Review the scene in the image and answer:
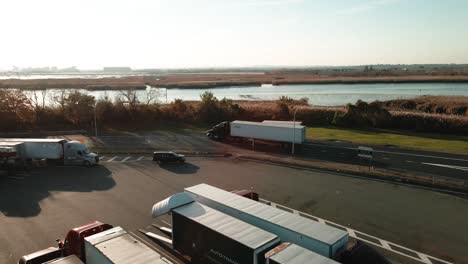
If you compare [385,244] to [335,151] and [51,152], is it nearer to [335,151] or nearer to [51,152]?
[335,151]

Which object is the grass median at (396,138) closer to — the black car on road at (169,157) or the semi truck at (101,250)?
the black car on road at (169,157)

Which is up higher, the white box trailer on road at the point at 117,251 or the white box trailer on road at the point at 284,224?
the white box trailer on road at the point at 284,224

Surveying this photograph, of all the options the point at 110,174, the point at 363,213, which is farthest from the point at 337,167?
the point at 110,174

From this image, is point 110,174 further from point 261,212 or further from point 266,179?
point 261,212

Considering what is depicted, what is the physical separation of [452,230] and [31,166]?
4075 centimetres

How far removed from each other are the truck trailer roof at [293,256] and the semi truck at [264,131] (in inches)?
1240

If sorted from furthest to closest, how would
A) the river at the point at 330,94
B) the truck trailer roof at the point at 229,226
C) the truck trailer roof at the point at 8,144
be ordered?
the river at the point at 330,94
the truck trailer roof at the point at 8,144
the truck trailer roof at the point at 229,226

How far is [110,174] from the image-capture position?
1407 inches

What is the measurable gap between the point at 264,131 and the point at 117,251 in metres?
34.7

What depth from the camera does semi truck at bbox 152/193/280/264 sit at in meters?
14.4

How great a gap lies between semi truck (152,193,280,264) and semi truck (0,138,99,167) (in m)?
23.7

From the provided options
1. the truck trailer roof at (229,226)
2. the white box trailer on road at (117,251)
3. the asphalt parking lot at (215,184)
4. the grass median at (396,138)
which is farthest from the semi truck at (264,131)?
the white box trailer on road at (117,251)

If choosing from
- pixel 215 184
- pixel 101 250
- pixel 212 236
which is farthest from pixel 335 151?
pixel 101 250

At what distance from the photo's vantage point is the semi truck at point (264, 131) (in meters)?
45.3
